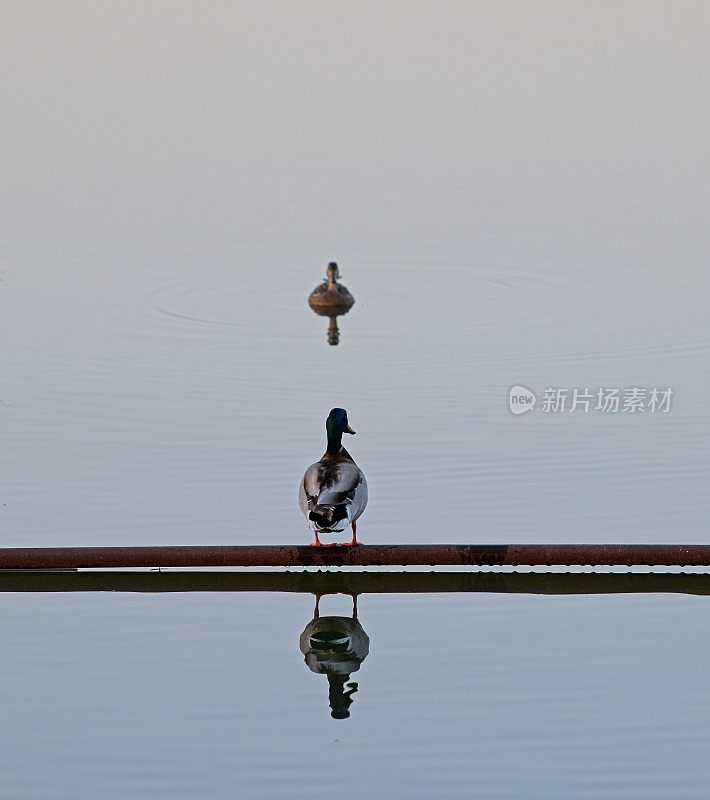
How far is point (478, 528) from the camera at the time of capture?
1291 cm

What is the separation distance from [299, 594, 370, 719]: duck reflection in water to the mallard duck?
1.97 ft

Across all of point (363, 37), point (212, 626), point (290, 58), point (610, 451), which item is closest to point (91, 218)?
point (610, 451)

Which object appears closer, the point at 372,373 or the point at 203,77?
the point at 372,373

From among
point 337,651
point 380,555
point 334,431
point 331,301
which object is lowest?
point 337,651

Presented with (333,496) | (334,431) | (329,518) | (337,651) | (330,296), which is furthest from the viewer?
(330,296)

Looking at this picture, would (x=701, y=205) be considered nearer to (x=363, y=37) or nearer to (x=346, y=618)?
(x=346, y=618)

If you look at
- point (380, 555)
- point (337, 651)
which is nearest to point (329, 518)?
point (380, 555)

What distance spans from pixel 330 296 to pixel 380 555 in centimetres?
1066

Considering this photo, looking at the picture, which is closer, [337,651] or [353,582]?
[337,651]

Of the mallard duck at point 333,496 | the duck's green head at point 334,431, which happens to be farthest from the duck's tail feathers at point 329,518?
the duck's green head at point 334,431

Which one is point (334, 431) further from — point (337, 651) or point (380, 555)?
point (337, 651)

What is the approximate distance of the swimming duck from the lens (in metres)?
21.8

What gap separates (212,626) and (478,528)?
2.64 m

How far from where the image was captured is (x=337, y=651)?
10.7 metres
